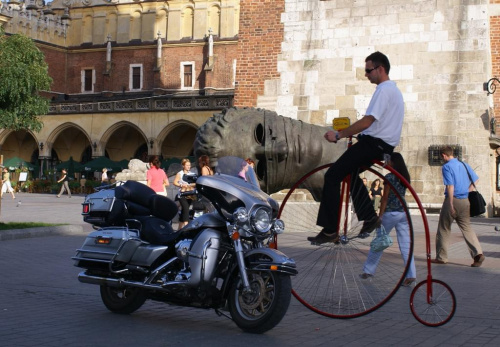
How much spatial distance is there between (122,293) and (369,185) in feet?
7.44

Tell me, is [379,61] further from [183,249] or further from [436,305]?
[183,249]

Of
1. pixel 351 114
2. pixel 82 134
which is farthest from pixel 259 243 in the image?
pixel 82 134

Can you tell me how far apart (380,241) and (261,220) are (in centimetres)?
115

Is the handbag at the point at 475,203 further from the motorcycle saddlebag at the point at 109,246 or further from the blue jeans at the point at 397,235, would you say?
the motorcycle saddlebag at the point at 109,246

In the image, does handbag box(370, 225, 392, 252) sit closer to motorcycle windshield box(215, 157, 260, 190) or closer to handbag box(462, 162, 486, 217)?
motorcycle windshield box(215, 157, 260, 190)

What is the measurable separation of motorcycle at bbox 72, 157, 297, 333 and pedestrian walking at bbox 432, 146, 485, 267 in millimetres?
5148

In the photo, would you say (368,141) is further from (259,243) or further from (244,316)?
(244,316)

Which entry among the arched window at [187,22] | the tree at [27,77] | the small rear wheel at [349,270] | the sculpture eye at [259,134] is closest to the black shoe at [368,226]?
the small rear wheel at [349,270]

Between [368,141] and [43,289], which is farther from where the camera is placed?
[43,289]

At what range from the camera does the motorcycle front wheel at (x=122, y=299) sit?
6.55 meters

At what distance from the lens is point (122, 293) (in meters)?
6.69

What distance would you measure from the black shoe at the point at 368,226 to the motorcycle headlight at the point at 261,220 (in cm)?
88

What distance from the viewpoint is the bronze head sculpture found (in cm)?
1343

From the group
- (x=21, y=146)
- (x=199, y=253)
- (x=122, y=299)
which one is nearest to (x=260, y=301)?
(x=199, y=253)
